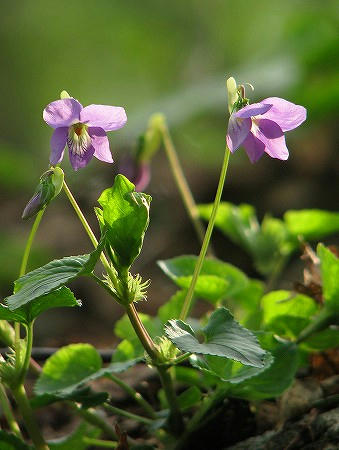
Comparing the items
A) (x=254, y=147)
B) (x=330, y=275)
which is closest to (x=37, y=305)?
(x=254, y=147)

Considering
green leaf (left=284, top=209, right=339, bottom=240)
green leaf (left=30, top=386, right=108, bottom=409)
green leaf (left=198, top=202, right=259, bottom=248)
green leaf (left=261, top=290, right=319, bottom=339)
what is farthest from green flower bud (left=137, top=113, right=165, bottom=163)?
green leaf (left=30, top=386, right=108, bottom=409)

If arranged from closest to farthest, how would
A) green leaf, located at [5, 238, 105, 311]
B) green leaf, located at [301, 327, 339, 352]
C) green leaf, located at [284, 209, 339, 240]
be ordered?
green leaf, located at [5, 238, 105, 311]
green leaf, located at [301, 327, 339, 352]
green leaf, located at [284, 209, 339, 240]

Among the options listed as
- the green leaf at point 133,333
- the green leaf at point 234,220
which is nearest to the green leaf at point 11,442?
the green leaf at point 133,333

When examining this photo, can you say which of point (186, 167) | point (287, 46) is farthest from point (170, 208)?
point (287, 46)

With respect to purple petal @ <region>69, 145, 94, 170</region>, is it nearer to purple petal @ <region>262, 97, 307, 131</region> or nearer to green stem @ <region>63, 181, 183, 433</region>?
green stem @ <region>63, 181, 183, 433</region>

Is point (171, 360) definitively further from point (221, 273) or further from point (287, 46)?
point (287, 46)

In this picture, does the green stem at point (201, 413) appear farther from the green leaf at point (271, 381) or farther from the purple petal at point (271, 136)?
the purple petal at point (271, 136)

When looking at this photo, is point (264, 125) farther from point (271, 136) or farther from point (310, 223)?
point (310, 223)

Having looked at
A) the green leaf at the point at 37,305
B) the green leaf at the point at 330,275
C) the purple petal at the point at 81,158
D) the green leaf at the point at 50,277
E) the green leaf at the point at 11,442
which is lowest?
the green leaf at the point at 11,442
